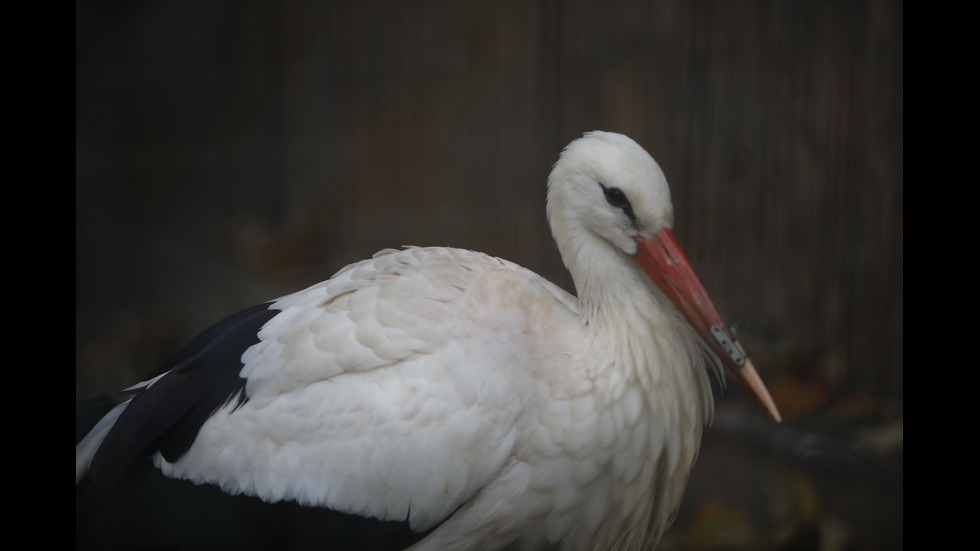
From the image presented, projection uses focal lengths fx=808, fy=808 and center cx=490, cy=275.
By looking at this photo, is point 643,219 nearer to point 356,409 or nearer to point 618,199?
point 618,199

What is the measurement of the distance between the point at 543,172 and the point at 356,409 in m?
0.56

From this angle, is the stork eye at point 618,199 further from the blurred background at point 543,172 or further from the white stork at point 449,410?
the blurred background at point 543,172

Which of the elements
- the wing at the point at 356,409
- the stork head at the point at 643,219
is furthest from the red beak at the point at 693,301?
the wing at the point at 356,409

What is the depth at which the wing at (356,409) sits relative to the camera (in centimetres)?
115

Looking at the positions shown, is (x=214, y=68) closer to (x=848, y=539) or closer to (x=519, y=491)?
(x=519, y=491)

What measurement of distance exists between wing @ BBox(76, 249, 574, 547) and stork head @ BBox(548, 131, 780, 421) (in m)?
0.19

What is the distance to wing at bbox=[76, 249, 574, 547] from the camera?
3.77ft

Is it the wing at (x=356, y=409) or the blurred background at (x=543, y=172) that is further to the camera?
the blurred background at (x=543, y=172)

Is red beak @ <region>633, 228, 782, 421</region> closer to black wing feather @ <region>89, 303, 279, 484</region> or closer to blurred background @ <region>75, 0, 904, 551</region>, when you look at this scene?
blurred background @ <region>75, 0, 904, 551</region>

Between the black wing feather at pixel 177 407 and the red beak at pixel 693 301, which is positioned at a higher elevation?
the red beak at pixel 693 301

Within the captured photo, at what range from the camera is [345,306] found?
1253mm

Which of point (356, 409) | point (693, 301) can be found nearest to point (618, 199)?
point (693, 301)

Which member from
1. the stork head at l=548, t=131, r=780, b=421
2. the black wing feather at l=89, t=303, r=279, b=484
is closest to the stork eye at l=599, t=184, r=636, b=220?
the stork head at l=548, t=131, r=780, b=421

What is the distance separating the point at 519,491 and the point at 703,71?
0.78 metres
